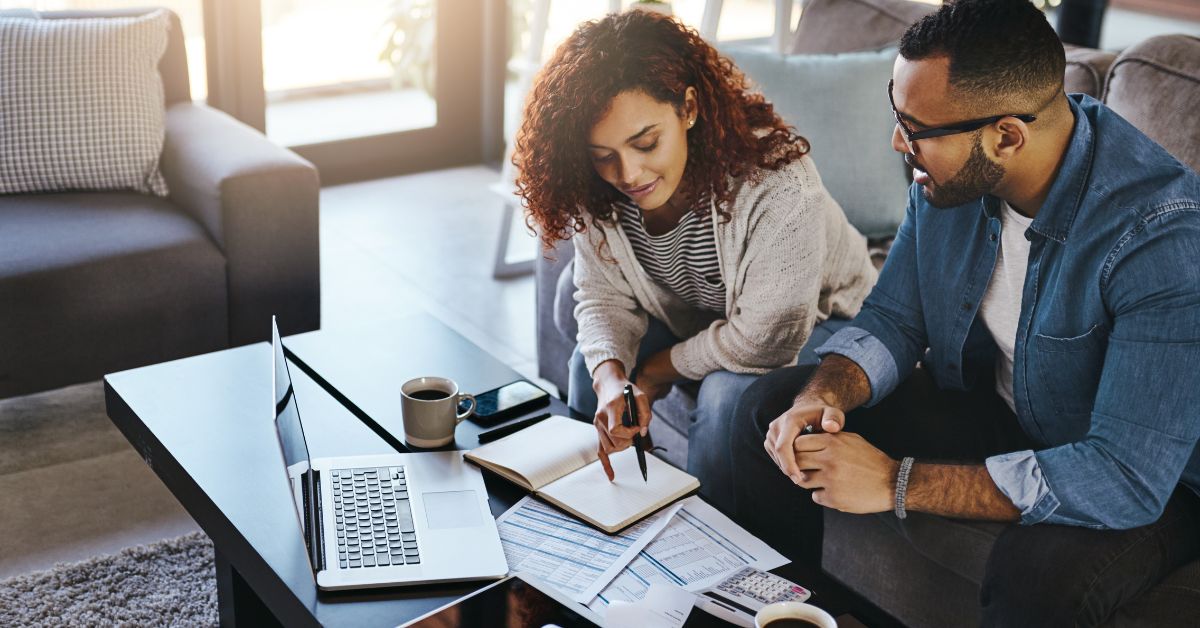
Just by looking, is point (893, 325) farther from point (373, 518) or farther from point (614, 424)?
point (373, 518)

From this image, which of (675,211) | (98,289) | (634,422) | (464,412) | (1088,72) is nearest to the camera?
(634,422)

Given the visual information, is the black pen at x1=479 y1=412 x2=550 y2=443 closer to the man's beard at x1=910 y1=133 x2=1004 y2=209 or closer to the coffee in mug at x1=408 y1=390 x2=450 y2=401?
the coffee in mug at x1=408 y1=390 x2=450 y2=401

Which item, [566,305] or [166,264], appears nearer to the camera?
[566,305]

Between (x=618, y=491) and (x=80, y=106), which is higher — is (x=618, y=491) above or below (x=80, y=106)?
below

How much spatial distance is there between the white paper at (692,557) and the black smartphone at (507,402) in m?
0.35

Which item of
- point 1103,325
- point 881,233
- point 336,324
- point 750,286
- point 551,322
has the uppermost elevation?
point 1103,325

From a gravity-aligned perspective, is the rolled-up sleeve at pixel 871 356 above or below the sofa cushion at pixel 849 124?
below

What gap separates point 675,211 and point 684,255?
0.23 feet

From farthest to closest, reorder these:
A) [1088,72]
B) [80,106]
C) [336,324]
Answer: [336,324] < [80,106] < [1088,72]

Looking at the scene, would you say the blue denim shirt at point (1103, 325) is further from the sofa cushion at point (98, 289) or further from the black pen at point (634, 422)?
the sofa cushion at point (98, 289)

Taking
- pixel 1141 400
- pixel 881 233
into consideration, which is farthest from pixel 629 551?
pixel 881 233

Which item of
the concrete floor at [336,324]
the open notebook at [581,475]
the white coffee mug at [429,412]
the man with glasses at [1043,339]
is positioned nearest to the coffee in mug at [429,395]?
the white coffee mug at [429,412]

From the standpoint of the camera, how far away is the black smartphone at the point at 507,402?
1688mm

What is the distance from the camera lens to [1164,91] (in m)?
1.93
